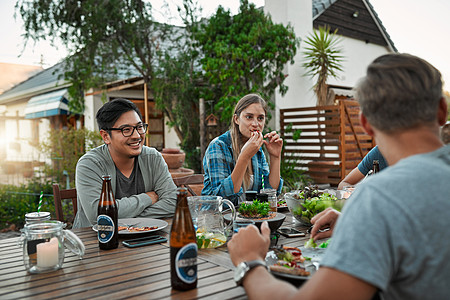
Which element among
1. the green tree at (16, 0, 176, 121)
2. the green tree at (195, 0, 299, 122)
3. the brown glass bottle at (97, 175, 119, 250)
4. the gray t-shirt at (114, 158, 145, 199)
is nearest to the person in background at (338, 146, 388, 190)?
the gray t-shirt at (114, 158, 145, 199)

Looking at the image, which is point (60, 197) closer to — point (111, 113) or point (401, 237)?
point (111, 113)

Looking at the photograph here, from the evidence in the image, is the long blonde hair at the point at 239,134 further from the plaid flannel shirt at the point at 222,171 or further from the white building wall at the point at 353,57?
the white building wall at the point at 353,57

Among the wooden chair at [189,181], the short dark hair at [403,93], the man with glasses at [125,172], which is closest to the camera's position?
the short dark hair at [403,93]

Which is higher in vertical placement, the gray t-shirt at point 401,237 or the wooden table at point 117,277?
the gray t-shirt at point 401,237

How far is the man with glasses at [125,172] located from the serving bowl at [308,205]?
82 cm

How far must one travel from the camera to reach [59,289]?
4.16 ft

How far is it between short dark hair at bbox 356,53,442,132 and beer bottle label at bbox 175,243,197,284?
27.4 inches

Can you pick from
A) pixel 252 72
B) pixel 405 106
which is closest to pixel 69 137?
pixel 252 72

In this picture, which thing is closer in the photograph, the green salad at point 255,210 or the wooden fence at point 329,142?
the green salad at point 255,210

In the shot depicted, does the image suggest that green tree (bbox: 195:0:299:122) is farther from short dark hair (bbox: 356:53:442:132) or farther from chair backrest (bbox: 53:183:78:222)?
short dark hair (bbox: 356:53:442:132)

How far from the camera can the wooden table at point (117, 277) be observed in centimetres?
122

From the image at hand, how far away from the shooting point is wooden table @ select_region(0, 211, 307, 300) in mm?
1220

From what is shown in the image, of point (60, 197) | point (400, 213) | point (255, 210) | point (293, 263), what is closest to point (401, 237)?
point (400, 213)

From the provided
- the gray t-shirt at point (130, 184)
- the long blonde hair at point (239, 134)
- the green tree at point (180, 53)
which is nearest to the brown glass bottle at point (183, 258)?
the gray t-shirt at point (130, 184)
